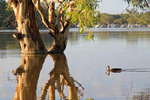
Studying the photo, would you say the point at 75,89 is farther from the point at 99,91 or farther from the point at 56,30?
the point at 56,30

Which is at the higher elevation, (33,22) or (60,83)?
(33,22)

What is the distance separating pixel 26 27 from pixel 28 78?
9579 millimetres

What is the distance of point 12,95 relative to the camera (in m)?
9.92

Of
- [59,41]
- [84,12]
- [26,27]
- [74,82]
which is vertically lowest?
[74,82]

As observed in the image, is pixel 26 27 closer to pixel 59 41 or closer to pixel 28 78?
pixel 59 41

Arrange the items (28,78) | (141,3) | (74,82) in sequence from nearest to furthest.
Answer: (74,82)
(28,78)
(141,3)

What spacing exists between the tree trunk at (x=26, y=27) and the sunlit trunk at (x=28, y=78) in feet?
9.15

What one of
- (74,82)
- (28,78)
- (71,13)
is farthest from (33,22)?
(74,82)

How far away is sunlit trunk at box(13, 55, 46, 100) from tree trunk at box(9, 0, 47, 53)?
2.79m

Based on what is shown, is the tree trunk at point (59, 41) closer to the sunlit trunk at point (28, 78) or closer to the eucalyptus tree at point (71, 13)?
the eucalyptus tree at point (71, 13)

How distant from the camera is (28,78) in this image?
42.3ft

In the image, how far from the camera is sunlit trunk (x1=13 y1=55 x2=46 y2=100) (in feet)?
32.2

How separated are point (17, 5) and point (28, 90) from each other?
12.3 meters

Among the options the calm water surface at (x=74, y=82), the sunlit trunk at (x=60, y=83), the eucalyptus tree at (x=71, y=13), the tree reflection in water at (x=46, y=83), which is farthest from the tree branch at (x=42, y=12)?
the sunlit trunk at (x=60, y=83)
